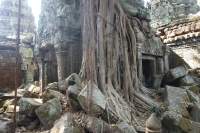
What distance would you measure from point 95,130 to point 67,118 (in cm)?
57

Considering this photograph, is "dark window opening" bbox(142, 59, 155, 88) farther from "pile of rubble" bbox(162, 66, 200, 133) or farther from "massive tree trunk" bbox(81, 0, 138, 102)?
"massive tree trunk" bbox(81, 0, 138, 102)

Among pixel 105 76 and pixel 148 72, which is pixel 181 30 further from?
pixel 105 76

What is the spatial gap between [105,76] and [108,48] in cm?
74

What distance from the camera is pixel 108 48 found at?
22.3 ft

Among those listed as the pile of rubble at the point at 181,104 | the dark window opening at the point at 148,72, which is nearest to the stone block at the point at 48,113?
the pile of rubble at the point at 181,104

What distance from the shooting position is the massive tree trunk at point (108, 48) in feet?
20.9

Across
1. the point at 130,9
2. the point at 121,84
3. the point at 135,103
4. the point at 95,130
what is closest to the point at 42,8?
the point at 130,9

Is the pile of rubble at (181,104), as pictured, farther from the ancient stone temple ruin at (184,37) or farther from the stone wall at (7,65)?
the stone wall at (7,65)

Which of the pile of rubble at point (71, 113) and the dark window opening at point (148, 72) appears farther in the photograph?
the dark window opening at point (148, 72)

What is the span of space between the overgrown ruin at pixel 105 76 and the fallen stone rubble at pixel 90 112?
19 mm

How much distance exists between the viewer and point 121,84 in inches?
281

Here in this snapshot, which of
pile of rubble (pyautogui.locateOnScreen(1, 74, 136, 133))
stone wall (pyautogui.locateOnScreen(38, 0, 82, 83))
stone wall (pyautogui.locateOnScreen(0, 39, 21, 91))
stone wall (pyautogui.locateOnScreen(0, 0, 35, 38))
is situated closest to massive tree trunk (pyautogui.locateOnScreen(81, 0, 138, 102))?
pile of rubble (pyautogui.locateOnScreen(1, 74, 136, 133))

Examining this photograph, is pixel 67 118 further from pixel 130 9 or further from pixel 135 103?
pixel 130 9

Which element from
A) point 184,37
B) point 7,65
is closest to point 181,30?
point 184,37
